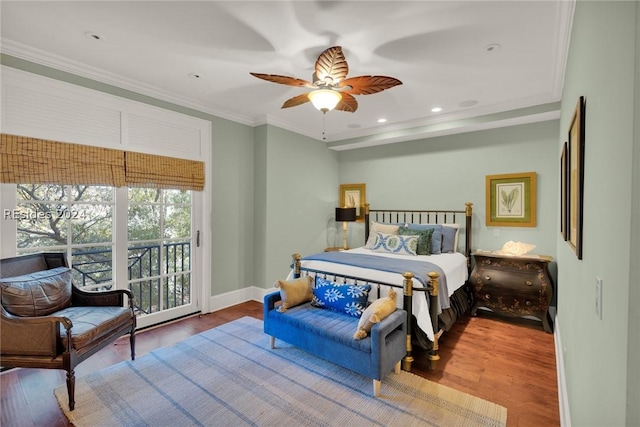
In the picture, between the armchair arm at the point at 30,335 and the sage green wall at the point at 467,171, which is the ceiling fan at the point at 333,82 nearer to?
the armchair arm at the point at 30,335

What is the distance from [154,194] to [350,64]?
2700 millimetres

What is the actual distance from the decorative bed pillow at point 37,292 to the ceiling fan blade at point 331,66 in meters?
2.81

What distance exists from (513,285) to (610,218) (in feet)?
10.5

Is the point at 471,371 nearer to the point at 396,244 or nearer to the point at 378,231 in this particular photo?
the point at 396,244

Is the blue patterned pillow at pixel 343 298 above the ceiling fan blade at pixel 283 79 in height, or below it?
below

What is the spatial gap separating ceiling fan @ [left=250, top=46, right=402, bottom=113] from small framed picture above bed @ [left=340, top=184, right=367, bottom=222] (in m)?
2.82

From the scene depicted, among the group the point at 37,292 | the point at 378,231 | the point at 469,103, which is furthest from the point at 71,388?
the point at 469,103

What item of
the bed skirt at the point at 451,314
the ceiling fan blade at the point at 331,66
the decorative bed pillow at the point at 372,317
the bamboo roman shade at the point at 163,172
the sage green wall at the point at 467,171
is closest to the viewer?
the ceiling fan blade at the point at 331,66

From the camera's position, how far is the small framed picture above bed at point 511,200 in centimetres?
390

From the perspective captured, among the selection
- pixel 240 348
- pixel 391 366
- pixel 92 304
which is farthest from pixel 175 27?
pixel 391 366

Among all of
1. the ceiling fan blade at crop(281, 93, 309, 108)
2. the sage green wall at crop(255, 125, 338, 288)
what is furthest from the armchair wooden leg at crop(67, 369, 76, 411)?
the ceiling fan blade at crop(281, 93, 309, 108)

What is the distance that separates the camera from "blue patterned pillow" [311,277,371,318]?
2.69 meters

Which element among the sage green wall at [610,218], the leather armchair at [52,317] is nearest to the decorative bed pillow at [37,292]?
the leather armchair at [52,317]

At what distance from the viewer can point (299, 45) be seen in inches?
97.6
